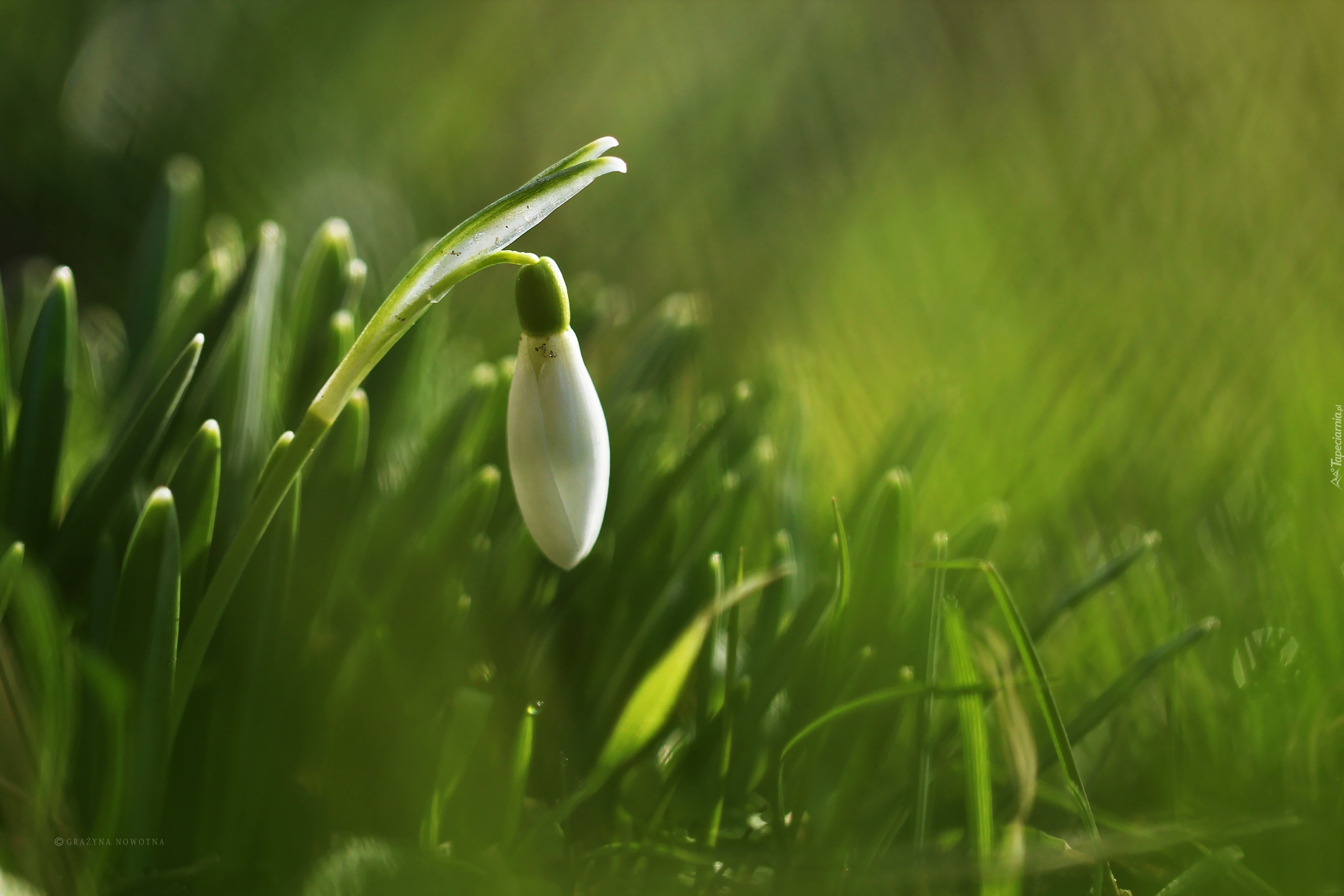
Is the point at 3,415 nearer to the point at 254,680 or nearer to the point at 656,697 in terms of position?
the point at 254,680

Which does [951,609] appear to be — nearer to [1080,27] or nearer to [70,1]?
[1080,27]

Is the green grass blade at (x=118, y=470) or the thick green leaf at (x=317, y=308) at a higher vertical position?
the thick green leaf at (x=317, y=308)

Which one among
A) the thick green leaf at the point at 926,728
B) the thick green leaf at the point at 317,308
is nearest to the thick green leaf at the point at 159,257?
the thick green leaf at the point at 317,308

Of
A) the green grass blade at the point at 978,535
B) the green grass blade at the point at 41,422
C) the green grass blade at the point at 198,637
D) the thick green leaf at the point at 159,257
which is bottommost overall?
the green grass blade at the point at 978,535

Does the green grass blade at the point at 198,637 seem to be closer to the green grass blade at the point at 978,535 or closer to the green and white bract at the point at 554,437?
the green and white bract at the point at 554,437

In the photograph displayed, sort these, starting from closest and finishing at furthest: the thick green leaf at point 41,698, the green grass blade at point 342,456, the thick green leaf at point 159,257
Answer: the thick green leaf at point 41,698
the green grass blade at point 342,456
the thick green leaf at point 159,257

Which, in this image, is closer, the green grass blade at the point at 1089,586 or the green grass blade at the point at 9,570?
the green grass blade at the point at 9,570

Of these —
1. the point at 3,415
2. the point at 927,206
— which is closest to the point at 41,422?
the point at 3,415
